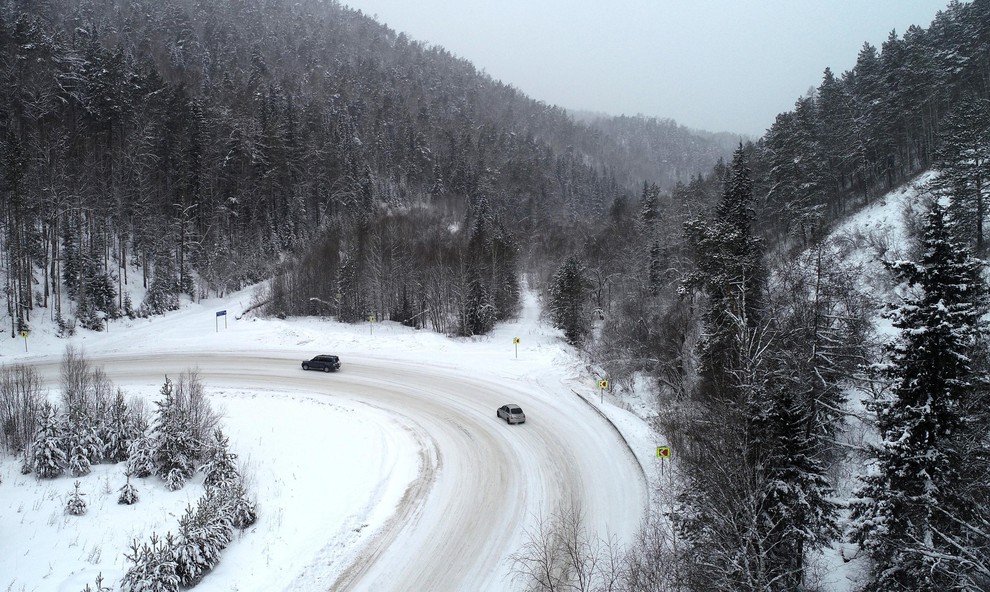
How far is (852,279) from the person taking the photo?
28.8 meters

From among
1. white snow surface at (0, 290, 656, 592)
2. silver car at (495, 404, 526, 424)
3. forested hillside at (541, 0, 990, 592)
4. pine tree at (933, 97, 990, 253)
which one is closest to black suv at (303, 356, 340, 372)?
white snow surface at (0, 290, 656, 592)

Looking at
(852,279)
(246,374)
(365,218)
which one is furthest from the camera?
(365,218)

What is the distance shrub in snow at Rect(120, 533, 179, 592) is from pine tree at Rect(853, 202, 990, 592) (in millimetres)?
17725

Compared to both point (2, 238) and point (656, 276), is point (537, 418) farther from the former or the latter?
point (2, 238)

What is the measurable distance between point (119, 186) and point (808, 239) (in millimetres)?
75290

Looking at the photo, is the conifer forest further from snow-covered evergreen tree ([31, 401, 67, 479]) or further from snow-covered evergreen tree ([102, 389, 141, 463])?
snow-covered evergreen tree ([102, 389, 141, 463])

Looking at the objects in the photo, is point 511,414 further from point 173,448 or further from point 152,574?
point 152,574

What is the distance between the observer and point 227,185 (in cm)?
6531

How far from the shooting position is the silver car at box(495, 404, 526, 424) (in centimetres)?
2398

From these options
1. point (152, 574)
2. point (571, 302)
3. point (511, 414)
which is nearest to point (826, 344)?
point (511, 414)

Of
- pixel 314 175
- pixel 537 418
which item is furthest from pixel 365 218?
pixel 537 418

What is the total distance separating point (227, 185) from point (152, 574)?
6568 centimetres

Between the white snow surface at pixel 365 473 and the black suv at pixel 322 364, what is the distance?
663 mm

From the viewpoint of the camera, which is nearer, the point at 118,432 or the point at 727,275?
the point at 118,432
